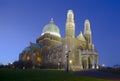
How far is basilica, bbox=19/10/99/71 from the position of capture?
8284 cm

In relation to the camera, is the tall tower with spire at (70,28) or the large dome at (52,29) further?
the large dome at (52,29)

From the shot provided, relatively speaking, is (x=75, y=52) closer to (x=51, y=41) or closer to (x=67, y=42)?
(x=67, y=42)

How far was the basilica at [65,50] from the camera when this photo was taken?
82838mm

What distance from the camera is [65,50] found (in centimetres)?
8725

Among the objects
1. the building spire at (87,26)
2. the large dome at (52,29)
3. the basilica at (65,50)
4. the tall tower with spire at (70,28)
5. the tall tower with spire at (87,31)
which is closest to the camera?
the basilica at (65,50)

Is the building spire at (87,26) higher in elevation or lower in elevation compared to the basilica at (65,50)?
higher

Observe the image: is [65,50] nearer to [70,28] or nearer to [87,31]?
[70,28]

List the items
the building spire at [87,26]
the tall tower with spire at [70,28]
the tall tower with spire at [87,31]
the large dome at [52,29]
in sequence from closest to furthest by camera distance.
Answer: the tall tower with spire at [70,28] < the tall tower with spire at [87,31] < the building spire at [87,26] < the large dome at [52,29]

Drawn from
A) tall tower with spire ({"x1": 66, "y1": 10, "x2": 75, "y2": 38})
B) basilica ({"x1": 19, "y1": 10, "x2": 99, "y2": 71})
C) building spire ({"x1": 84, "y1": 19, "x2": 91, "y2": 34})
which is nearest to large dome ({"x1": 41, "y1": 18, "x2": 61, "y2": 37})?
basilica ({"x1": 19, "y1": 10, "x2": 99, "y2": 71})

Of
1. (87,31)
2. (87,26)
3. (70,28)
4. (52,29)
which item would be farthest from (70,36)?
(52,29)

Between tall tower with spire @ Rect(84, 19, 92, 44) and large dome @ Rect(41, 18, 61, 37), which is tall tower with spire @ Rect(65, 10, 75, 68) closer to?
tall tower with spire @ Rect(84, 19, 92, 44)

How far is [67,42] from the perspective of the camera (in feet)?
286

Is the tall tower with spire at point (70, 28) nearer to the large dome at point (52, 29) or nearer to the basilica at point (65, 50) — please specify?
the basilica at point (65, 50)

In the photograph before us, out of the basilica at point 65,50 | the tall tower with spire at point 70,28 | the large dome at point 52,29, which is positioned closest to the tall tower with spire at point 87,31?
the basilica at point 65,50
